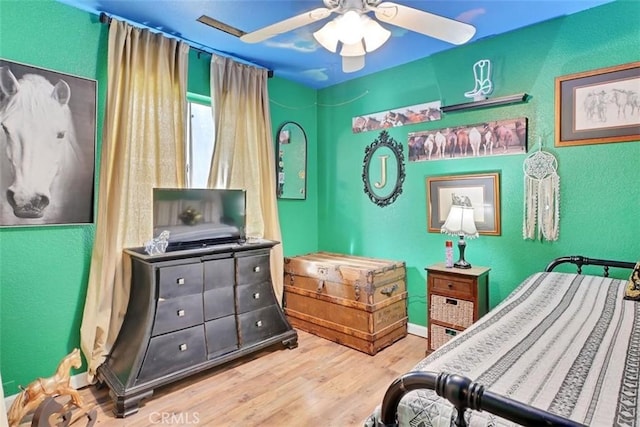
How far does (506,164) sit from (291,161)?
2.05m

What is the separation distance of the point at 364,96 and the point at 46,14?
103 inches

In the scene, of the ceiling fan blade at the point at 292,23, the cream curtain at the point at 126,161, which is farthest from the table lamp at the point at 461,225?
the cream curtain at the point at 126,161

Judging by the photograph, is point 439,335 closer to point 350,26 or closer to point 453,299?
point 453,299

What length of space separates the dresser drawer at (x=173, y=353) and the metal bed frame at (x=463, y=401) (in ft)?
5.70

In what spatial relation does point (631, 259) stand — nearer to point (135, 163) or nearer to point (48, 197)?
point (135, 163)

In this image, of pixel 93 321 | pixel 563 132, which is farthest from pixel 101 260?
pixel 563 132

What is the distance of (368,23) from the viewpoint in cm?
174

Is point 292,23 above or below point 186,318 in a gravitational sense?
above

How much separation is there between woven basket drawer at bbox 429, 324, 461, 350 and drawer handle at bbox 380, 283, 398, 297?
45 centimetres

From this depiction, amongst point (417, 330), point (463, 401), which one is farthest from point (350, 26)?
point (417, 330)

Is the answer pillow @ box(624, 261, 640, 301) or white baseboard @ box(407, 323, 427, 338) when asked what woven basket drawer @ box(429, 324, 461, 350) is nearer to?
white baseboard @ box(407, 323, 427, 338)

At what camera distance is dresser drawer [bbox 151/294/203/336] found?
7.48 ft

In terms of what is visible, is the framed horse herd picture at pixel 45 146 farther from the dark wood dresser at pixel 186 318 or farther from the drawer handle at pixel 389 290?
the drawer handle at pixel 389 290

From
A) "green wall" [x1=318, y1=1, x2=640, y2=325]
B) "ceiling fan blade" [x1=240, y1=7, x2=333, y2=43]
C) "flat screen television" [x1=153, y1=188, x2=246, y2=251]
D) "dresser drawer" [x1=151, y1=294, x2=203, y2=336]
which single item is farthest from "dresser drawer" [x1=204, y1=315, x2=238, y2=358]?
"ceiling fan blade" [x1=240, y1=7, x2=333, y2=43]
